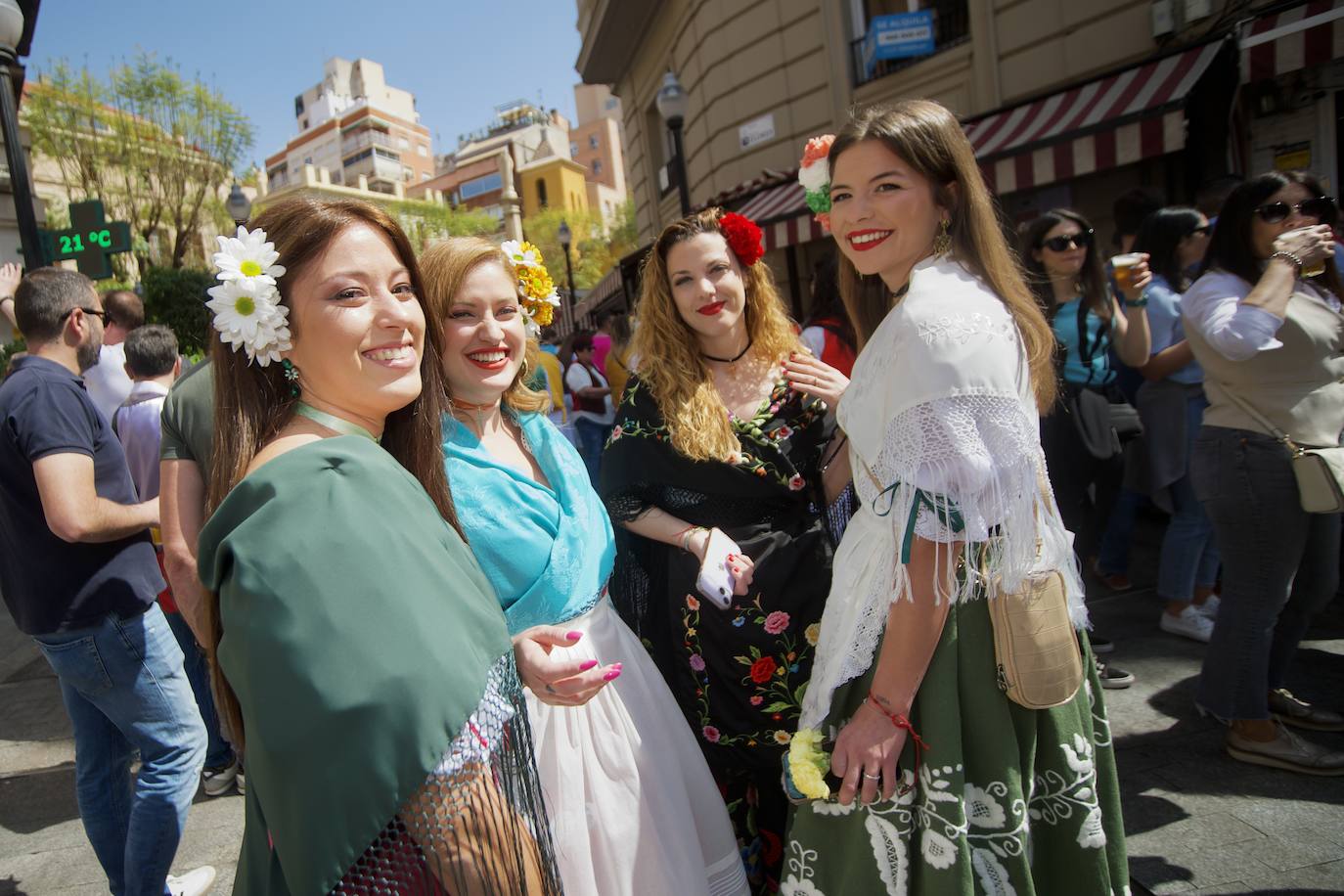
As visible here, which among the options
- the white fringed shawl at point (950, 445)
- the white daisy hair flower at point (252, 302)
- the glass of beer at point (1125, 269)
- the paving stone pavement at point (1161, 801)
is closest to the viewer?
the white daisy hair flower at point (252, 302)

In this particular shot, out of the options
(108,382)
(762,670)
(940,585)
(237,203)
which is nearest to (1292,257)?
(940,585)

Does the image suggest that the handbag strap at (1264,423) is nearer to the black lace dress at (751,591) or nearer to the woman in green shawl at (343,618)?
the black lace dress at (751,591)

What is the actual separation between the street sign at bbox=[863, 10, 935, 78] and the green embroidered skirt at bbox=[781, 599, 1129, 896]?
9.83m

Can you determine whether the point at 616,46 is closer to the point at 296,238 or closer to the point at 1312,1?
the point at 1312,1

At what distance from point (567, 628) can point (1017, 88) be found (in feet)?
30.1

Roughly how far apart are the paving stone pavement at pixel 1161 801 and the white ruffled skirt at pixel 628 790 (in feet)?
4.37

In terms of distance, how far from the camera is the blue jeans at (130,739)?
7.64 feet

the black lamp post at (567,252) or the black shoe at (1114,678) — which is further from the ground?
the black lamp post at (567,252)

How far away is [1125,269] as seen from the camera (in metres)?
3.36

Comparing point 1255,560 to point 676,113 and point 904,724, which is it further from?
point 676,113

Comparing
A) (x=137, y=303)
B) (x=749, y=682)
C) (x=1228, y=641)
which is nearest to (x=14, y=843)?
(x=137, y=303)

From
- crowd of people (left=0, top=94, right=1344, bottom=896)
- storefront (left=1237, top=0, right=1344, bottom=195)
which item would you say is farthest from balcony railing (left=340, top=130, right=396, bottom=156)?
crowd of people (left=0, top=94, right=1344, bottom=896)

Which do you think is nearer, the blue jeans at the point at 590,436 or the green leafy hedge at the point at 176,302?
the blue jeans at the point at 590,436

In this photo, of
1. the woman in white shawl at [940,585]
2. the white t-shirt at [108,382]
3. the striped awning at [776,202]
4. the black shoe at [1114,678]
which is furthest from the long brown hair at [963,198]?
the striped awning at [776,202]
